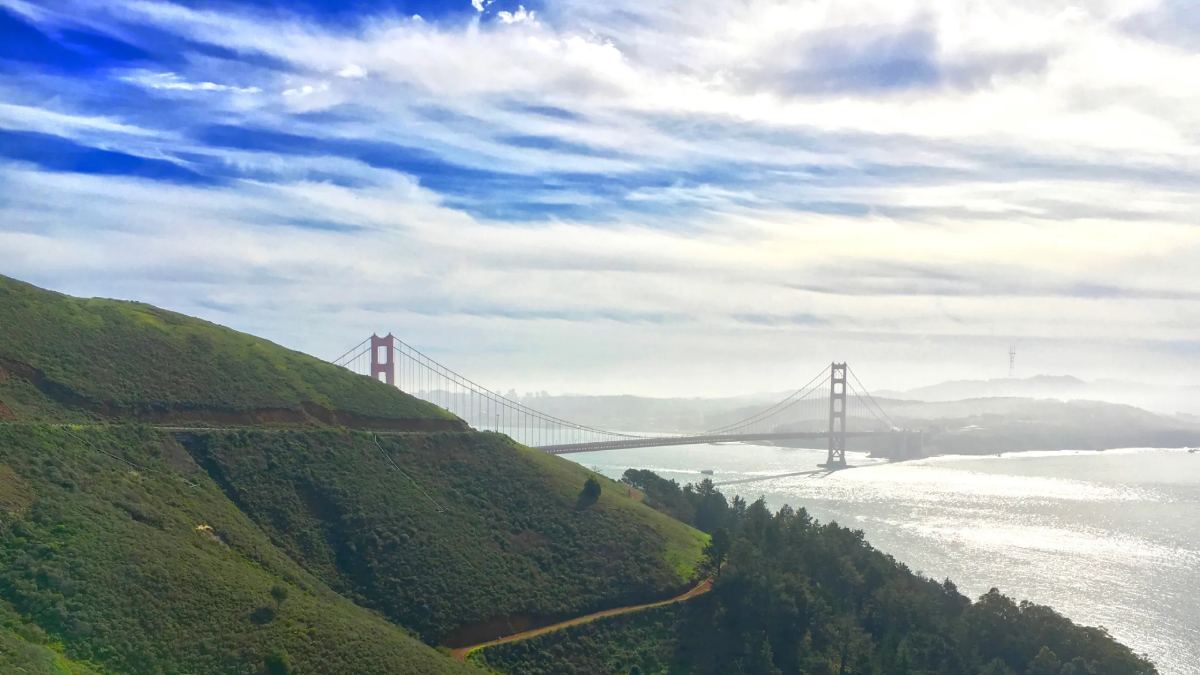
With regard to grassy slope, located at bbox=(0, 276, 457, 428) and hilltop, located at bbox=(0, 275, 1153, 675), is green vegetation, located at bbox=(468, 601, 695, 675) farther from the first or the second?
grassy slope, located at bbox=(0, 276, 457, 428)

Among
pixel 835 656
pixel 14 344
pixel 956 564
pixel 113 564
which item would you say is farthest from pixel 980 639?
pixel 14 344

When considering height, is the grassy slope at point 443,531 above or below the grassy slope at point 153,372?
below

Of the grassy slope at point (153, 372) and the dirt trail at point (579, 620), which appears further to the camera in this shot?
the grassy slope at point (153, 372)

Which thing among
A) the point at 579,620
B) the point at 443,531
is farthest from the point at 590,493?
the point at 579,620

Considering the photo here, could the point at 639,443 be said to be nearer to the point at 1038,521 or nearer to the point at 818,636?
the point at 1038,521

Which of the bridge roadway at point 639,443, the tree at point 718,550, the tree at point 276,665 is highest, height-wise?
the bridge roadway at point 639,443

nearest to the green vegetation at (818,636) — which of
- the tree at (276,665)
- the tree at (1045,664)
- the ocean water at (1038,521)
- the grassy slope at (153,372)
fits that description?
the tree at (1045,664)

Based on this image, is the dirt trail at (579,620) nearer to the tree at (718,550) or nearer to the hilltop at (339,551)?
the hilltop at (339,551)
